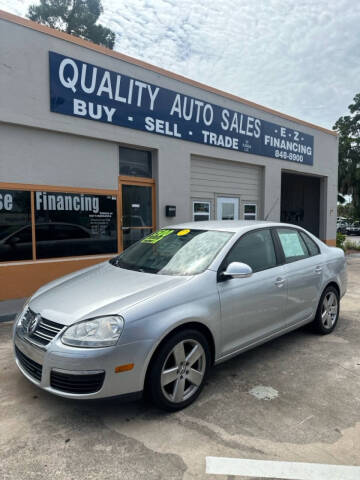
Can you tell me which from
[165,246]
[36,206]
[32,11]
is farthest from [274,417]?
[32,11]

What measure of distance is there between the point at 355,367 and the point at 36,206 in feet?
17.9

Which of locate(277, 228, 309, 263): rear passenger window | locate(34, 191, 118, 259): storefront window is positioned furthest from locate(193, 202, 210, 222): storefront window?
locate(277, 228, 309, 263): rear passenger window

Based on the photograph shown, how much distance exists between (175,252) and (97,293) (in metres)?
0.99

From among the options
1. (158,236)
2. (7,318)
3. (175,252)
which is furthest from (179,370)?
(7,318)

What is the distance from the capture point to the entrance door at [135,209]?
25.1ft

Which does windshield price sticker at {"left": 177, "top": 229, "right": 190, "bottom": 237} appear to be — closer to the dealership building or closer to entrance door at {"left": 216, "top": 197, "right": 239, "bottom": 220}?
the dealership building

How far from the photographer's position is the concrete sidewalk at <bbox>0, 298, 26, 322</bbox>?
18.3 feet

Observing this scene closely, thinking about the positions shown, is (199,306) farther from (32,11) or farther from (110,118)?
(32,11)

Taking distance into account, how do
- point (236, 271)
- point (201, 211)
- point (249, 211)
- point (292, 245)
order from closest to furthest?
1. point (236, 271)
2. point (292, 245)
3. point (201, 211)
4. point (249, 211)

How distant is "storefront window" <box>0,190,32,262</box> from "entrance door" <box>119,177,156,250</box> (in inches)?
76.3

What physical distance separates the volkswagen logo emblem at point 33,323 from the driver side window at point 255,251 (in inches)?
67.5

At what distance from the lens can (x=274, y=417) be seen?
2.85 meters

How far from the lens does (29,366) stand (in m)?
2.86

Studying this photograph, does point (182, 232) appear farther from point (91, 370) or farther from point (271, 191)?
point (271, 191)
